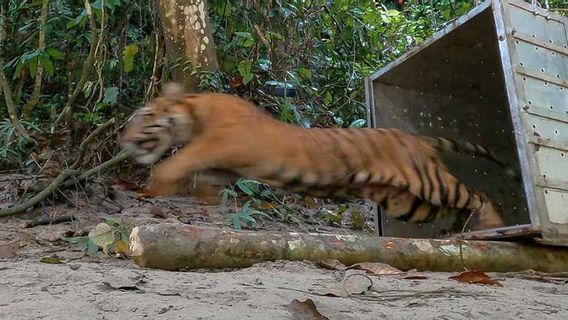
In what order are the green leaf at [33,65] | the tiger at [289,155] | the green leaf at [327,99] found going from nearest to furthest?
the tiger at [289,155] → the green leaf at [33,65] → the green leaf at [327,99]

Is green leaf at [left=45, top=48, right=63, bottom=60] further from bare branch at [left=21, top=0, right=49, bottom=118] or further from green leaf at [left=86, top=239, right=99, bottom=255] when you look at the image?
green leaf at [left=86, top=239, right=99, bottom=255]

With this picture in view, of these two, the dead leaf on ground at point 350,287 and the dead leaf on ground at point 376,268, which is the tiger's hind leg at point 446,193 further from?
the dead leaf on ground at point 350,287

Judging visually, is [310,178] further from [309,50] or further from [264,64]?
[309,50]

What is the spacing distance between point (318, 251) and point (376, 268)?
0.28 metres

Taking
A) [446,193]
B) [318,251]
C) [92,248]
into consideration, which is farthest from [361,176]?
[92,248]

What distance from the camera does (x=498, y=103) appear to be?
585cm

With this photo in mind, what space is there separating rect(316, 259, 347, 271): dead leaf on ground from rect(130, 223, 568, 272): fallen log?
3 centimetres

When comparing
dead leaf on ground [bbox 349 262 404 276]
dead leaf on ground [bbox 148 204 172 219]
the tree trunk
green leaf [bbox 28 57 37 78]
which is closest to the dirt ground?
dead leaf on ground [bbox 349 262 404 276]

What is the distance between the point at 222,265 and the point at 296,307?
3.23 ft

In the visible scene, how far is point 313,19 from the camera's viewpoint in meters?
7.41

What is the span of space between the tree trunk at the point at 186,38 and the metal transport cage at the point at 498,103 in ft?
4.14

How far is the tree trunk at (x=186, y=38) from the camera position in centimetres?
550

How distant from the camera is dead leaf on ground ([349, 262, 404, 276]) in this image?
11.1 ft

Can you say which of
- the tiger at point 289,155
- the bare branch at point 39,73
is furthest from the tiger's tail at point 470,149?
the bare branch at point 39,73
